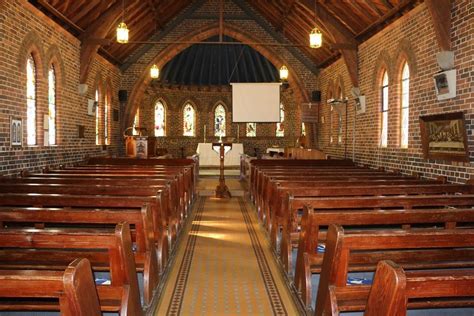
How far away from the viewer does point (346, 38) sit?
1394cm

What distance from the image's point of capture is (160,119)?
25172mm

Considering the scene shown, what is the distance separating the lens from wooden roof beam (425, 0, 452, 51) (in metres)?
8.12

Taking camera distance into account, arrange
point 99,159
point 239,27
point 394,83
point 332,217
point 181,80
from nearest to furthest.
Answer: point 332,217 < point 394,83 < point 99,159 < point 239,27 < point 181,80

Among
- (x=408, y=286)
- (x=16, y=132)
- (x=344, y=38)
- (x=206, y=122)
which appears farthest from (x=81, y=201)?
(x=206, y=122)

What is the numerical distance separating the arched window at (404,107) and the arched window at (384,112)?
0.90 metres

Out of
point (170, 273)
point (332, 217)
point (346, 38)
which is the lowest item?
point (170, 273)

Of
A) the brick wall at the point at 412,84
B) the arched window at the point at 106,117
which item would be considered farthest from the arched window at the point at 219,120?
the brick wall at the point at 412,84

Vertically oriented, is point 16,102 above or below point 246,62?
below

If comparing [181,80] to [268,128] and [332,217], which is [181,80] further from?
[332,217]

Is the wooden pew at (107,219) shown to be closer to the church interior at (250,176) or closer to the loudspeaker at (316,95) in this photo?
the church interior at (250,176)

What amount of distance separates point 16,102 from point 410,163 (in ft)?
26.4

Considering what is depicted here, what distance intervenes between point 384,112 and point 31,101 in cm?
831

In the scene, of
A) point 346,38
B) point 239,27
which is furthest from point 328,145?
point 239,27

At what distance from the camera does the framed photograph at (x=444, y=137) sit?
762 centimetres
